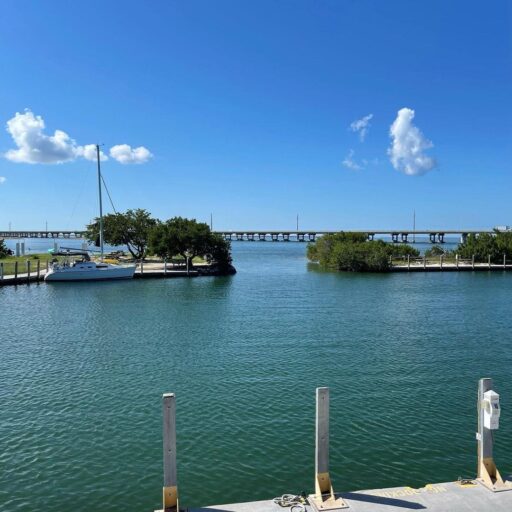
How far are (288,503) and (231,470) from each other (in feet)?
10.3

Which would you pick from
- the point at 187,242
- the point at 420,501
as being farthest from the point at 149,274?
the point at 420,501

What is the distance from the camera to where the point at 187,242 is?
204 feet

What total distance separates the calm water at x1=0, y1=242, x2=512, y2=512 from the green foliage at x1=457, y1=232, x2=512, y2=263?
140 ft

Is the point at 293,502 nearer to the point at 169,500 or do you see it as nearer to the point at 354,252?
the point at 169,500

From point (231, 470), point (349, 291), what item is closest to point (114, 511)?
point (231, 470)

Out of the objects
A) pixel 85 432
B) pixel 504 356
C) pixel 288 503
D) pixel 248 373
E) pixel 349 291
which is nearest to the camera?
pixel 288 503

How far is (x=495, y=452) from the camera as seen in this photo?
460 inches

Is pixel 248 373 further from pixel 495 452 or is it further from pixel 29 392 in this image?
pixel 495 452

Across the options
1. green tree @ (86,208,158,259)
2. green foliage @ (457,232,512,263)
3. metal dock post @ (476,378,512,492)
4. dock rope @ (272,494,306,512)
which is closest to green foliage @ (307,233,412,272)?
green foliage @ (457,232,512,263)

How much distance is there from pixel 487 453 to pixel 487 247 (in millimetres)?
71656

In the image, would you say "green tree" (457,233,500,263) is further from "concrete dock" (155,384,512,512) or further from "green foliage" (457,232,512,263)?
"concrete dock" (155,384,512,512)

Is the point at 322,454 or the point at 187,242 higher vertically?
the point at 187,242

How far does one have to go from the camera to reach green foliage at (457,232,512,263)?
239 ft

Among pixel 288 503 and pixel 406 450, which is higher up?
pixel 288 503
